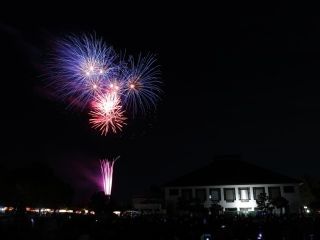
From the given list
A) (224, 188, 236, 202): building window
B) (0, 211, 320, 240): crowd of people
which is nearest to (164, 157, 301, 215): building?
(224, 188, 236, 202): building window

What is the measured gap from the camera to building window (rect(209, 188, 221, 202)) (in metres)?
48.4

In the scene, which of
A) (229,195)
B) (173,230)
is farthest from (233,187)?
(173,230)

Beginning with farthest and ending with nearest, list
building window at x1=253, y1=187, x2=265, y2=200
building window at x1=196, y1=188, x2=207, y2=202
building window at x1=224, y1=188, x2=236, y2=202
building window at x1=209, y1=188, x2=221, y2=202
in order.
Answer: building window at x1=196, y1=188, x2=207, y2=202
building window at x1=209, y1=188, x2=221, y2=202
building window at x1=224, y1=188, x2=236, y2=202
building window at x1=253, y1=187, x2=265, y2=200

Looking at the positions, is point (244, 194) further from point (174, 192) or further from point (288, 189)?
point (174, 192)

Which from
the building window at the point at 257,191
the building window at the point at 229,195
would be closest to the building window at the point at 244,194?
the building window at the point at 257,191

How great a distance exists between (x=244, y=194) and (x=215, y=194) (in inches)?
137

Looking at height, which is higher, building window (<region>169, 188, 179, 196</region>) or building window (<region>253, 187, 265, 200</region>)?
building window (<region>169, 188, 179, 196</region>)

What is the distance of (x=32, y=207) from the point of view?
65.1 m

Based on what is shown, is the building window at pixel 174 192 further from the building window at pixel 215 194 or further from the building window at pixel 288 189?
the building window at pixel 288 189

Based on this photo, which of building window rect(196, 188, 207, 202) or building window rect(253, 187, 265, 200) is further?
building window rect(196, 188, 207, 202)

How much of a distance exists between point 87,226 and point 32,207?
164 ft

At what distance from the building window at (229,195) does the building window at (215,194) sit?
83 cm

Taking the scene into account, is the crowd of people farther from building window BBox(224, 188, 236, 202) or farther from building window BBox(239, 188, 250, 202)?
building window BBox(224, 188, 236, 202)

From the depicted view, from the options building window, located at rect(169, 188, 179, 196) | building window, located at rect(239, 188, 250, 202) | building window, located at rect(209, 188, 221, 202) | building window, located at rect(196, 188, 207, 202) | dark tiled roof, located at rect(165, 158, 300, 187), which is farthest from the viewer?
building window, located at rect(169, 188, 179, 196)
